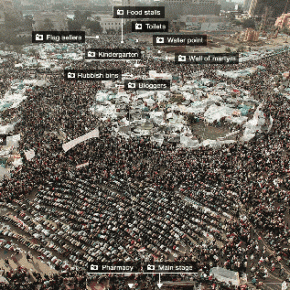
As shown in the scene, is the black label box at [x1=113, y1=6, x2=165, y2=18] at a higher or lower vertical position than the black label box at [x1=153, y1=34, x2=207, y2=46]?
higher

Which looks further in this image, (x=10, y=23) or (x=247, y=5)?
(x=247, y=5)

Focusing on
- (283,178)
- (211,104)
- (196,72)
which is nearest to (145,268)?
(283,178)

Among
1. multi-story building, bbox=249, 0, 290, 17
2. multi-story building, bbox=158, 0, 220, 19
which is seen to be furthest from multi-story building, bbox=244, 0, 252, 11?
multi-story building, bbox=249, 0, 290, 17

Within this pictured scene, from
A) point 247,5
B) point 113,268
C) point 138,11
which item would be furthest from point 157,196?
point 247,5

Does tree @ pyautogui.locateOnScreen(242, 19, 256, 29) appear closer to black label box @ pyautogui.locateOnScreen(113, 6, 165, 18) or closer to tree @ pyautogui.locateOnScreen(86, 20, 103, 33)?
tree @ pyautogui.locateOnScreen(86, 20, 103, 33)

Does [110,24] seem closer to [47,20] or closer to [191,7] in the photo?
[47,20]

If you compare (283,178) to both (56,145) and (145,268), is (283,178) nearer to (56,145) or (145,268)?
(145,268)

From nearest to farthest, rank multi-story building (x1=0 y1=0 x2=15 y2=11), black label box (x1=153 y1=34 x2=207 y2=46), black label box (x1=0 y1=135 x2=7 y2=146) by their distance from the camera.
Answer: black label box (x1=153 y1=34 x2=207 y2=46) < black label box (x1=0 y1=135 x2=7 y2=146) < multi-story building (x1=0 y1=0 x2=15 y2=11)

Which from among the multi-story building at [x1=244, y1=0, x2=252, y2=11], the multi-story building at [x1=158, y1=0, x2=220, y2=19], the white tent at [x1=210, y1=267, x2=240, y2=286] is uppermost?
the multi-story building at [x1=244, y1=0, x2=252, y2=11]

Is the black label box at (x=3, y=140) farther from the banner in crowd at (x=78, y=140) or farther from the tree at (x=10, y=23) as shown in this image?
the tree at (x=10, y=23)
